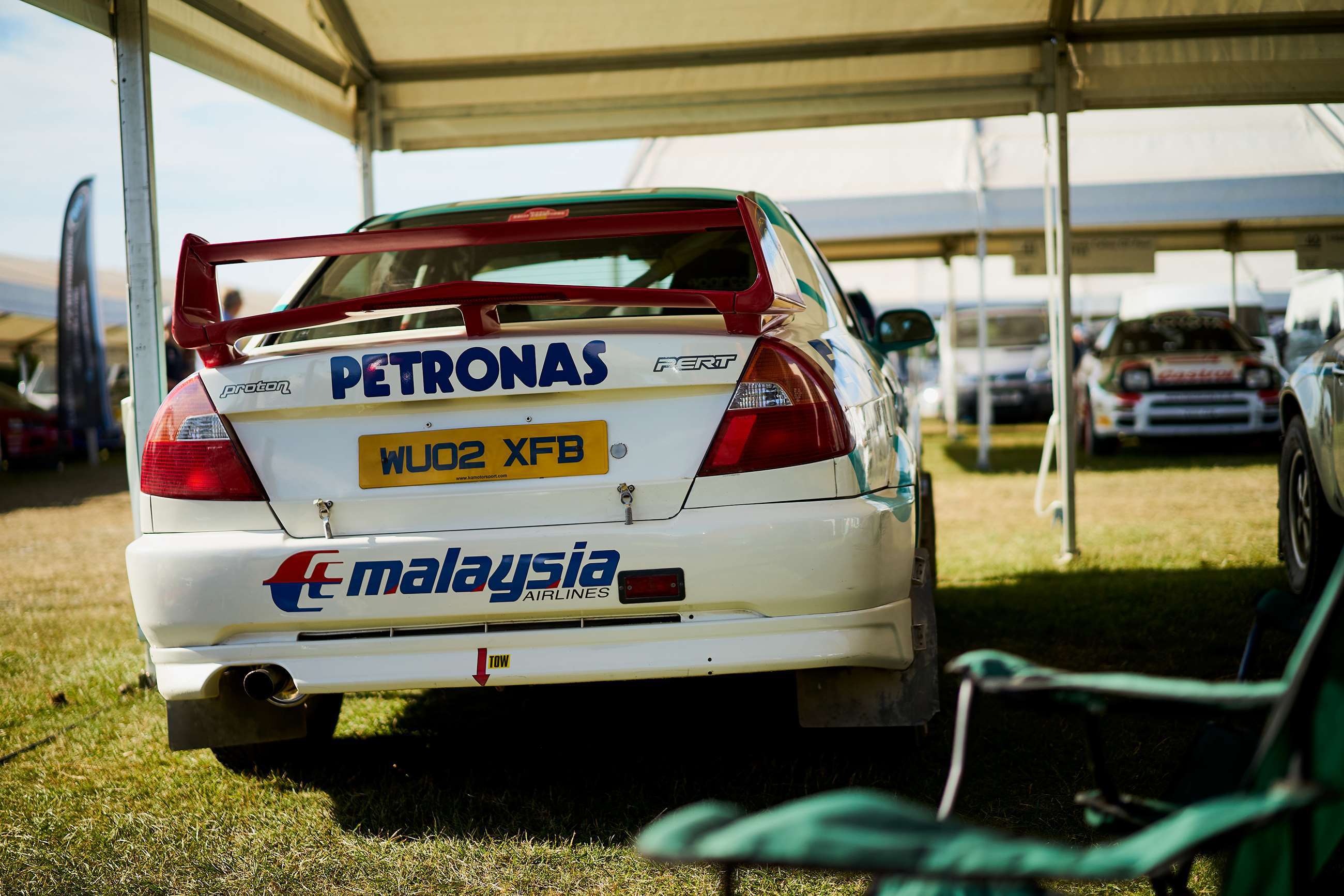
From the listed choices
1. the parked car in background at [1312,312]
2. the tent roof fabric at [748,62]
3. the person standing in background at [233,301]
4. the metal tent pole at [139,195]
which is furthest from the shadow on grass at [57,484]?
the parked car in background at [1312,312]

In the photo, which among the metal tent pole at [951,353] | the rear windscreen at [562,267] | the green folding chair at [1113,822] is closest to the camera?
the green folding chair at [1113,822]

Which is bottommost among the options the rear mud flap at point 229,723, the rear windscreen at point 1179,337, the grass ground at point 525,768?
the grass ground at point 525,768

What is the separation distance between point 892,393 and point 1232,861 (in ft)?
7.11

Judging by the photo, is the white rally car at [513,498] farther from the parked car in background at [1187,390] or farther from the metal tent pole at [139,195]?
the parked car in background at [1187,390]

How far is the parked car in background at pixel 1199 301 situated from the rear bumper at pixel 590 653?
13.9 metres

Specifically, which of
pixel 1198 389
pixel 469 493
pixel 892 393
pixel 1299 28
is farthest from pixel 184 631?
pixel 1198 389

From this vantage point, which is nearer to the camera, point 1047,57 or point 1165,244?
point 1047,57

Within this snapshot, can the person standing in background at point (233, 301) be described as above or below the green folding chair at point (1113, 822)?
above

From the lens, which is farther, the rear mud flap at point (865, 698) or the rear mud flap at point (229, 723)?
the rear mud flap at point (229, 723)

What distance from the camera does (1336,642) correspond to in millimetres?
1304

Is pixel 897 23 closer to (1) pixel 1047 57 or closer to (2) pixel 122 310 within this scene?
(1) pixel 1047 57

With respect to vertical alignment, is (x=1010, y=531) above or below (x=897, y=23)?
below

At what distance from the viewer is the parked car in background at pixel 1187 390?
1192 centimetres

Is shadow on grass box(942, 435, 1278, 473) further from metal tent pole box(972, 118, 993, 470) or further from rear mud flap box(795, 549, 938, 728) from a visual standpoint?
rear mud flap box(795, 549, 938, 728)
